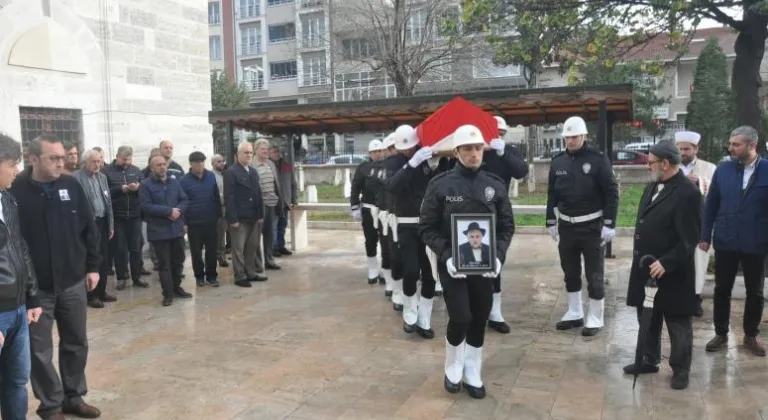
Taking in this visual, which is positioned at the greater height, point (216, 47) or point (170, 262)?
point (216, 47)

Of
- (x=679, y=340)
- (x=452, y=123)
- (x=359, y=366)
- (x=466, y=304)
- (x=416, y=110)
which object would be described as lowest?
Answer: (x=359, y=366)

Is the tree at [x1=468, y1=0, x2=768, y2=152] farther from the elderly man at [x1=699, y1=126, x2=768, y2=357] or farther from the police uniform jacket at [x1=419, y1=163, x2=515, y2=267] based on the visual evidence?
the police uniform jacket at [x1=419, y1=163, x2=515, y2=267]

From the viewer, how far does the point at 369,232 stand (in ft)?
28.0

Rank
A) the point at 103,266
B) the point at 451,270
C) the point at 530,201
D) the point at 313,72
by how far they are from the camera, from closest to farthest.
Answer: the point at 451,270 → the point at 103,266 → the point at 530,201 → the point at 313,72

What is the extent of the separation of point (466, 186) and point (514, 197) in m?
15.4

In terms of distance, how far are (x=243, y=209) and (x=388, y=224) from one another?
7.92 feet

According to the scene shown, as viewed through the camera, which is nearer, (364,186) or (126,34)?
(364,186)

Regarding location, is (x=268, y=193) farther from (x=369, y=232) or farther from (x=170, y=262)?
(x=170, y=262)

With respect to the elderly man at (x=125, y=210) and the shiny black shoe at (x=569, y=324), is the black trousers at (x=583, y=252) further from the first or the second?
the elderly man at (x=125, y=210)

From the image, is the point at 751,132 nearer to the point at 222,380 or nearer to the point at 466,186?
the point at 466,186

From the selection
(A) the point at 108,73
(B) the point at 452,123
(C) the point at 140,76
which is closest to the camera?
(B) the point at 452,123

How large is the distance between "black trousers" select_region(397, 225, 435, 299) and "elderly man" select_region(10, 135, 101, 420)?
2.88m

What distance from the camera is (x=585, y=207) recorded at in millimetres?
5867

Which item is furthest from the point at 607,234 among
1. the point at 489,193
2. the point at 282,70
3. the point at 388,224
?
the point at 282,70
